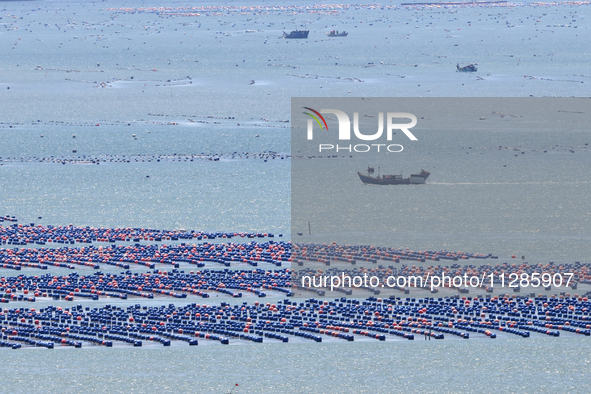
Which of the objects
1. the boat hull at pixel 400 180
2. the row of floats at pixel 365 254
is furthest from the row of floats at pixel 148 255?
the boat hull at pixel 400 180

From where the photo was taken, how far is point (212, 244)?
12362 centimetres

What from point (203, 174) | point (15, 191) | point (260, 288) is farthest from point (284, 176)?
point (260, 288)

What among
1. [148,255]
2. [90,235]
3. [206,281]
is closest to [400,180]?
[90,235]

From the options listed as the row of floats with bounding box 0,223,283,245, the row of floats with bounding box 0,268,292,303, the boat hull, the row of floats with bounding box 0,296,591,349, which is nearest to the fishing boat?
the boat hull

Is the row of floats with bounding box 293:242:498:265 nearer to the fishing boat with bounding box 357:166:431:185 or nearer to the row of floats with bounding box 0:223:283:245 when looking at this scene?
the row of floats with bounding box 0:223:283:245

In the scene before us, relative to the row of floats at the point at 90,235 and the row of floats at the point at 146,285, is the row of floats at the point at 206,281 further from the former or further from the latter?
the row of floats at the point at 90,235

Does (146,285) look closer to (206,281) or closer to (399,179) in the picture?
(206,281)

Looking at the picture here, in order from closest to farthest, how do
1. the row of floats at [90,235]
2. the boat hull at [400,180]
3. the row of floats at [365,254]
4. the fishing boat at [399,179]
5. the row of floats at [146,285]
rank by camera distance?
1. the row of floats at [146,285]
2. the row of floats at [365,254]
3. the row of floats at [90,235]
4. the boat hull at [400,180]
5. the fishing boat at [399,179]

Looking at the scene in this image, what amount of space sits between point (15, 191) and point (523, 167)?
247 ft

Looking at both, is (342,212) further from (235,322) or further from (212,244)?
(235,322)

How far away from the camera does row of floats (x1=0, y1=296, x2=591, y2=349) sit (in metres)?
91.4

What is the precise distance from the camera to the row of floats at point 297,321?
91.4 meters

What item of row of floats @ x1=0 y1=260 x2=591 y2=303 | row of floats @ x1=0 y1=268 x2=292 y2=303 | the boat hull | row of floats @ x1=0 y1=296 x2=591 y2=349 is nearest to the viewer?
row of floats @ x1=0 y1=296 x2=591 y2=349

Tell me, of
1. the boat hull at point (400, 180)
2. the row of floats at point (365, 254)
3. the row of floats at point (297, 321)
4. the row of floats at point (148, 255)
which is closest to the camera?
the row of floats at point (297, 321)
